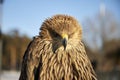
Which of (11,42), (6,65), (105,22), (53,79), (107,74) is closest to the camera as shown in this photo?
(53,79)

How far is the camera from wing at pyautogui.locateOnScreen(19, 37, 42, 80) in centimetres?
389

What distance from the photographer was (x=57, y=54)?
12.6 ft

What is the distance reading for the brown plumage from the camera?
3.85 m

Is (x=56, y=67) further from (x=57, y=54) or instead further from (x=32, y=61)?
(x=32, y=61)

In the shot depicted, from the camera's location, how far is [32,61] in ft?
12.8

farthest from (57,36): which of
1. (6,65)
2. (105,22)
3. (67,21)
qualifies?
(105,22)

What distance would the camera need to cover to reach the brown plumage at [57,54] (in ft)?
12.6

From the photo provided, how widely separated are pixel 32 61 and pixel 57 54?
22cm

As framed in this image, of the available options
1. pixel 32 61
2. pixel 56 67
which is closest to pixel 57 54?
pixel 56 67

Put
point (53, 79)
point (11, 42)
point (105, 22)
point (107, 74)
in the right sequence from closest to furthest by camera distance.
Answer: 1. point (53, 79)
2. point (107, 74)
3. point (11, 42)
4. point (105, 22)

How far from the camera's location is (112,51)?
56031 millimetres

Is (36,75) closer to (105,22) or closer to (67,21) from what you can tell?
(67,21)

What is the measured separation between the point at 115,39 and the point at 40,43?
54488mm

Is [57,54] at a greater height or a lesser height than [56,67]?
greater
